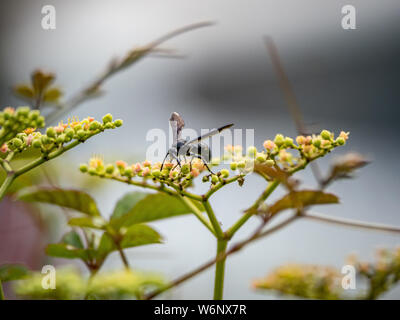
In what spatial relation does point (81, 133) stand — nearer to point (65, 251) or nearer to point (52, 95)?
point (65, 251)

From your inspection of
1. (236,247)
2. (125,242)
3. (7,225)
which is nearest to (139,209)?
(125,242)

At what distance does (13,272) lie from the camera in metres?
0.39

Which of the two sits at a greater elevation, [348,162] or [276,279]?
[348,162]

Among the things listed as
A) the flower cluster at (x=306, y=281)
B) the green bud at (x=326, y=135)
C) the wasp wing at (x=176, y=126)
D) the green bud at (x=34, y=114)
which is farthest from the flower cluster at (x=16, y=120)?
the flower cluster at (x=306, y=281)

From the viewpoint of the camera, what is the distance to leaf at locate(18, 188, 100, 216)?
405 millimetres

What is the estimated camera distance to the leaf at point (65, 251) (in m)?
0.39

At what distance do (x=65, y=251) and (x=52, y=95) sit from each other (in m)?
0.26

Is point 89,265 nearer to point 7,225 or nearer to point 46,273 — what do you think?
point 46,273

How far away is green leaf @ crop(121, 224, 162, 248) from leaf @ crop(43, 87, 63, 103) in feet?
0.87

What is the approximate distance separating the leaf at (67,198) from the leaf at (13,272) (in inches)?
2.3

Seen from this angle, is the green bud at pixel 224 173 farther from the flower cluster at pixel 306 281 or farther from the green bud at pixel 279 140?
the flower cluster at pixel 306 281

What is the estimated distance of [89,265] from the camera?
0.40 m

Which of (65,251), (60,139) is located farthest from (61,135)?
(65,251)
